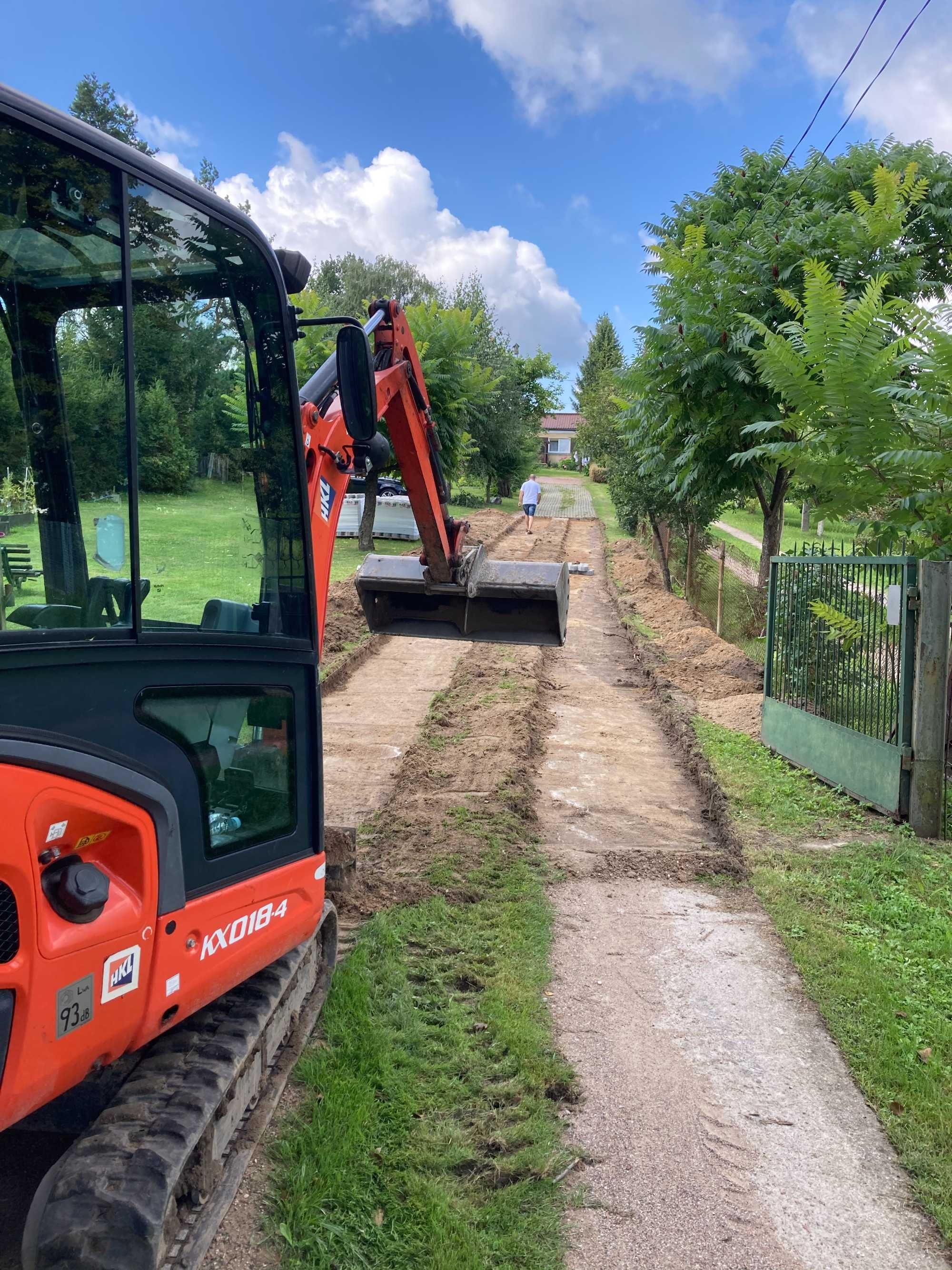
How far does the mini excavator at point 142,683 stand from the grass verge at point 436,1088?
0.34 m

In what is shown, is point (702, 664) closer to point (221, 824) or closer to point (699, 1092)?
point (699, 1092)

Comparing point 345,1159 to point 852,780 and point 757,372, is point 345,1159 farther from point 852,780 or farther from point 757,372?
point 757,372

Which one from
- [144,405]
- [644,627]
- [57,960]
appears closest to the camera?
[57,960]

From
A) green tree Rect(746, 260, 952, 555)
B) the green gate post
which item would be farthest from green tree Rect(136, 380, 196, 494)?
the green gate post

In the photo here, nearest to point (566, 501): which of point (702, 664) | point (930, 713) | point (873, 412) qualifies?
point (702, 664)

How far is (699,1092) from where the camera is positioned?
13.4 feet

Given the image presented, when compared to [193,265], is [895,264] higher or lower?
higher

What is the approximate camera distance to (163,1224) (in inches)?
100

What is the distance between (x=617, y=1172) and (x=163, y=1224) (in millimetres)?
1697

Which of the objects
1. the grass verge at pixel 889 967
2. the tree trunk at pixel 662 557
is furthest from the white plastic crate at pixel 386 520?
the grass verge at pixel 889 967

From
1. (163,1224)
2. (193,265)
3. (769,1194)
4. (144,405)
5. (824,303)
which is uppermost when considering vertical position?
(824,303)

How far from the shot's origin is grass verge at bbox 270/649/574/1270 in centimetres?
318

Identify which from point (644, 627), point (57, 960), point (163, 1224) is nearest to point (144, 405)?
point (57, 960)

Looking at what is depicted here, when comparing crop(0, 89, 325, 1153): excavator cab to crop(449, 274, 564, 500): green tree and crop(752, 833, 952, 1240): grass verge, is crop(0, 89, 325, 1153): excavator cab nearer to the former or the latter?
crop(752, 833, 952, 1240): grass verge
